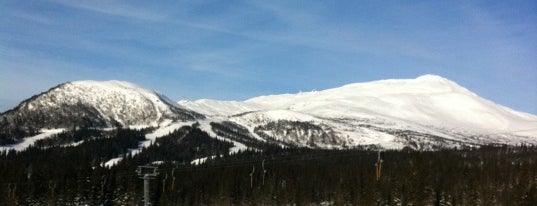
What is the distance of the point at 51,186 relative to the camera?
152 m

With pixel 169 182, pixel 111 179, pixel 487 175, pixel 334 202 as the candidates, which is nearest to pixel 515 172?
pixel 487 175

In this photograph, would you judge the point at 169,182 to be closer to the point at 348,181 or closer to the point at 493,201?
the point at 348,181

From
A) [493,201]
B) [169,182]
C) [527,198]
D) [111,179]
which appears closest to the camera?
[527,198]

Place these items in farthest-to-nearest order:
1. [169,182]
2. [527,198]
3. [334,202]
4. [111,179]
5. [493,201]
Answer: [169,182], [111,179], [334,202], [493,201], [527,198]

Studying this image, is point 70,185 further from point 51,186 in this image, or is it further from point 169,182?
point 169,182

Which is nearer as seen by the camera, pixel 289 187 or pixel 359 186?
pixel 359 186

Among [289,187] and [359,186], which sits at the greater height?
[359,186]

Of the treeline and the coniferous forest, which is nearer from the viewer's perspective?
the treeline

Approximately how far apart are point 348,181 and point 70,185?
68.0 meters

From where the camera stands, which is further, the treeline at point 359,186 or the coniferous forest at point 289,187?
the coniferous forest at point 289,187

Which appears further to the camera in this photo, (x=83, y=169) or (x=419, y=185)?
(x=83, y=169)

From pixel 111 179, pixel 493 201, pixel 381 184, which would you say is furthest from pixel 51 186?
pixel 493 201

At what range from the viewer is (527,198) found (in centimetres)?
12594

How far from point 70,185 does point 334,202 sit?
2472 inches
